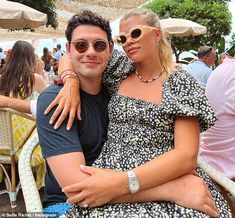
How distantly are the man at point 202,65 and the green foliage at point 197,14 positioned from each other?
1246 centimetres

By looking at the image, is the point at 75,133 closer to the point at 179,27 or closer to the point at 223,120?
the point at 223,120

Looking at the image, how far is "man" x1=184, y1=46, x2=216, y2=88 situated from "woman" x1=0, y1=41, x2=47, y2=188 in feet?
9.49

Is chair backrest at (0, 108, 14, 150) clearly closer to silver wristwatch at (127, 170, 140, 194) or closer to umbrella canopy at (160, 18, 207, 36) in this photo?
silver wristwatch at (127, 170, 140, 194)

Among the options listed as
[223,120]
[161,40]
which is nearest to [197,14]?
[223,120]

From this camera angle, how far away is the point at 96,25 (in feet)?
5.62

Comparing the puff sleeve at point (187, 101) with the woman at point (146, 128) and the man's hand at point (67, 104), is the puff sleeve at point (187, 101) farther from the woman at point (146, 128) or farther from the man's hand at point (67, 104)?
the man's hand at point (67, 104)

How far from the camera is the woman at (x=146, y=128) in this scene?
140cm

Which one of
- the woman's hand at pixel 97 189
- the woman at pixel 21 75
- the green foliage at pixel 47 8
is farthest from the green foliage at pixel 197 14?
the woman's hand at pixel 97 189

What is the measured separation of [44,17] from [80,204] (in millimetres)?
6375

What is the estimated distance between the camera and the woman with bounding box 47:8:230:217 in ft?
→ 4.60

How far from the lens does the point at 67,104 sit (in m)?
1.53

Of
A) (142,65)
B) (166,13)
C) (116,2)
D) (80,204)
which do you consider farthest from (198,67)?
(116,2)

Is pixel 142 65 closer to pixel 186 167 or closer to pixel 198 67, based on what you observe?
pixel 186 167

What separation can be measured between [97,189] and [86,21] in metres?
0.79
